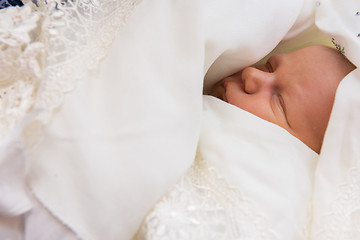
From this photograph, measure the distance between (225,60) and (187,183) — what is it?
1.33 feet

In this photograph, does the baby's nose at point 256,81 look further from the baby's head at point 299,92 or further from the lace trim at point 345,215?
the lace trim at point 345,215

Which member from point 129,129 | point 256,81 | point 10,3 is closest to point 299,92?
point 256,81

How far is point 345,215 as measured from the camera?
74 centimetres

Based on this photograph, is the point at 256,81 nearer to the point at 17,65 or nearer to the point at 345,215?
the point at 345,215

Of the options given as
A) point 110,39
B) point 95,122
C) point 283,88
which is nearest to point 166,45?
point 110,39

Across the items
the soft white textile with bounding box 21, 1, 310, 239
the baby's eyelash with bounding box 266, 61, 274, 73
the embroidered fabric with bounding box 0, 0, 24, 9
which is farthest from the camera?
the baby's eyelash with bounding box 266, 61, 274, 73

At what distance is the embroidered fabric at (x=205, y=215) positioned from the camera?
682 millimetres

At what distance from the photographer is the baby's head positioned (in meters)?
0.87

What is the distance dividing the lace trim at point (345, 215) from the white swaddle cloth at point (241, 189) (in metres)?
0.05

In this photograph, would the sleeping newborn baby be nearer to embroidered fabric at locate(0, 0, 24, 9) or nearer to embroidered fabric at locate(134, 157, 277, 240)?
embroidered fabric at locate(134, 157, 277, 240)

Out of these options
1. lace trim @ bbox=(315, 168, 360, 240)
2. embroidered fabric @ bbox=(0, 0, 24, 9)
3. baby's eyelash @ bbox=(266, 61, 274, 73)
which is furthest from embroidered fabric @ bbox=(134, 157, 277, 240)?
embroidered fabric @ bbox=(0, 0, 24, 9)

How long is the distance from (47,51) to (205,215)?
489mm

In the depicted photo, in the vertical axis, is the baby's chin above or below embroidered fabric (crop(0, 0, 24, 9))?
below

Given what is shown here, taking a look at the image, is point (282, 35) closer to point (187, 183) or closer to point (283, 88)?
point (283, 88)
